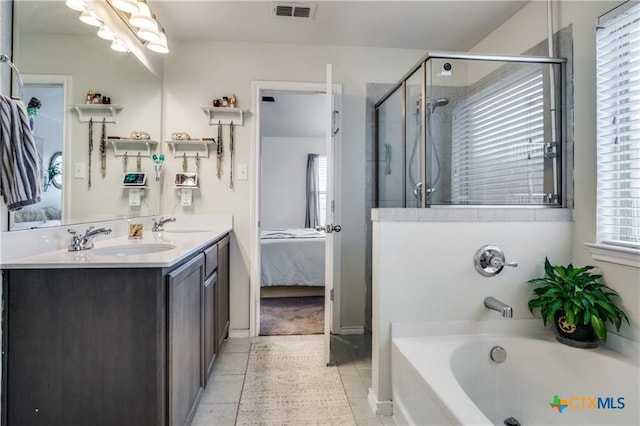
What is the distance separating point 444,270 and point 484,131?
1037mm

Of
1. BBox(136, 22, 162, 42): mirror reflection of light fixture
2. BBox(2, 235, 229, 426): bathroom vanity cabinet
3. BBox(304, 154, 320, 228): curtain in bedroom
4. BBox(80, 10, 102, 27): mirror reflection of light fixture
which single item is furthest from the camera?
BBox(304, 154, 320, 228): curtain in bedroom

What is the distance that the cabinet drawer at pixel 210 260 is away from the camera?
1841 mm

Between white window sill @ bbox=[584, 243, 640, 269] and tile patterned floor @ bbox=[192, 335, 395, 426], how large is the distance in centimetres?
134

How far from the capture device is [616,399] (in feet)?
4.42

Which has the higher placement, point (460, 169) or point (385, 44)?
point (385, 44)

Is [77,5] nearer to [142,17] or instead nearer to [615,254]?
[142,17]

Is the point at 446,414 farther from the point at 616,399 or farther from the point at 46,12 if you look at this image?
the point at 46,12

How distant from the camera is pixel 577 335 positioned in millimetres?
1548

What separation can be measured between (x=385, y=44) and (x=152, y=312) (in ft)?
8.68

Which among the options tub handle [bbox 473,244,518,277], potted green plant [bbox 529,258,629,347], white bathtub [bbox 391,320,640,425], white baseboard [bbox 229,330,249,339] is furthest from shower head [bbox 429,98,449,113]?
white baseboard [bbox 229,330,249,339]

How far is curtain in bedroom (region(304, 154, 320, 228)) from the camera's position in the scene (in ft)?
20.4

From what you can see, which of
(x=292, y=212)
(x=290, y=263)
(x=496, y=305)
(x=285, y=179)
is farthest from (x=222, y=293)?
(x=285, y=179)

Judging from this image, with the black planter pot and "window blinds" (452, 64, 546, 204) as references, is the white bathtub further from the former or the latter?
"window blinds" (452, 64, 546, 204)

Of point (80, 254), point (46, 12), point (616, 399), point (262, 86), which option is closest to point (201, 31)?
point (262, 86)
